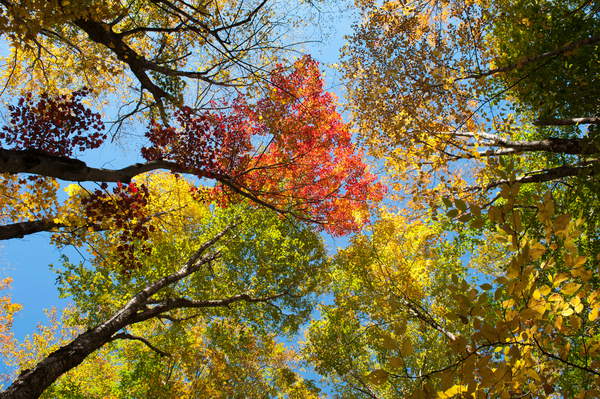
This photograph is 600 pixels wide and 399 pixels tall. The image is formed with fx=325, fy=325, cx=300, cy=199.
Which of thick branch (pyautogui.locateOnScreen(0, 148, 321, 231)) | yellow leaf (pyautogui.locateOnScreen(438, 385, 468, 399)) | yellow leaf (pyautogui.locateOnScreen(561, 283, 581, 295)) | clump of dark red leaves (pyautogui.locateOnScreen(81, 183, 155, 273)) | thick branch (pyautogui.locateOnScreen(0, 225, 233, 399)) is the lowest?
yellow leaf (pyautogui.locateOnScreen(438, 385, 468, 399))

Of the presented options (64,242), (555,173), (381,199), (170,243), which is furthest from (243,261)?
(555,173)

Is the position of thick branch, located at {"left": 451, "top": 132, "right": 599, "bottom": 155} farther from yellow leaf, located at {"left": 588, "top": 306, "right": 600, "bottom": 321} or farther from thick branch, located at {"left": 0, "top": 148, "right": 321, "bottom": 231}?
thick branch, located at {"left": 0, "top": 148, "right": 321, "bottom": 231}

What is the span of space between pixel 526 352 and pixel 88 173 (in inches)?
167

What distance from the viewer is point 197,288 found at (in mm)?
10992

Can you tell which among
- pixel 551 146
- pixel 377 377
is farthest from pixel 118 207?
pixel 551 146

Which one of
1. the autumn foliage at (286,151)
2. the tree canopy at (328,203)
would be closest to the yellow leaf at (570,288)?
the tree canopy at (328,203)

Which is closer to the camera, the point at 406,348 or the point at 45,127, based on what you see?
the point at 406,348

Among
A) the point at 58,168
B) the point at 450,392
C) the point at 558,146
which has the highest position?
the point at 558,146

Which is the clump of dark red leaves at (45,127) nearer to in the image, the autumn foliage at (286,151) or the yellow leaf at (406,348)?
the autumn foliage at (286,151)

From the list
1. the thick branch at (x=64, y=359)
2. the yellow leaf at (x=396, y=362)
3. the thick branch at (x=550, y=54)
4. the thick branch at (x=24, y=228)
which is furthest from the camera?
the thick branch at (x=64, y=359)

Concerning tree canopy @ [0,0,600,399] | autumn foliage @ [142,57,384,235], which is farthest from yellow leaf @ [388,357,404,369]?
autumn foliage @ [142,57,384,235]

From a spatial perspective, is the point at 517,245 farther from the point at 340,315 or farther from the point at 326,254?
the point at 326,254

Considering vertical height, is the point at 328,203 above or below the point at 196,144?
above

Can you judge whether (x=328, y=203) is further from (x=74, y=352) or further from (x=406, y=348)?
(x=406, y=348)
